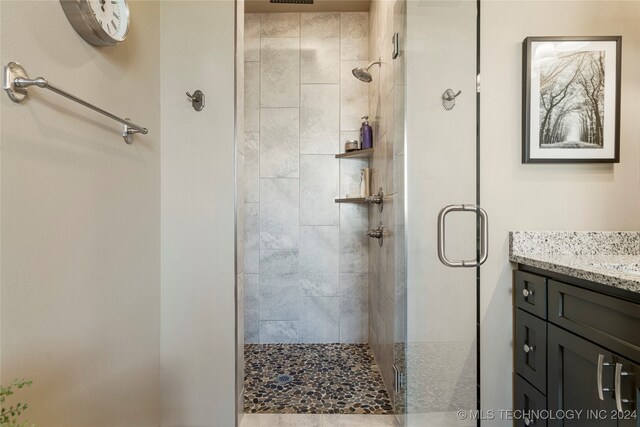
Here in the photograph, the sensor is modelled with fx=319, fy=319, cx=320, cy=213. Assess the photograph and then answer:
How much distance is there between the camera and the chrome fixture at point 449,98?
1358 mm

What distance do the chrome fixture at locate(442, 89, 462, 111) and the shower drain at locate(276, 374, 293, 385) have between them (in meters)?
1.86

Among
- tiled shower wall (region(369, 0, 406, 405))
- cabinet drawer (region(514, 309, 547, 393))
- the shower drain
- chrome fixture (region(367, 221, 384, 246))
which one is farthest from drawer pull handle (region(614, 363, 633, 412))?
the shower drain

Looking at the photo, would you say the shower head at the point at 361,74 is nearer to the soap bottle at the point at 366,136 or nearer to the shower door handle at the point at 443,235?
the soap bottle at the point at 366,136

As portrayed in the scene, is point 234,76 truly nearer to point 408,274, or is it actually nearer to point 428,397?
point 408,274

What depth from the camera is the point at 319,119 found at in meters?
2.76

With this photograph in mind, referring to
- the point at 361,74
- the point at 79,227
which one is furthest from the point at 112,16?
the point at 361,74

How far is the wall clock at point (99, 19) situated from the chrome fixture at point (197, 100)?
1.36 ft

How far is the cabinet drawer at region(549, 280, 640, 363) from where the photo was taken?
859mm

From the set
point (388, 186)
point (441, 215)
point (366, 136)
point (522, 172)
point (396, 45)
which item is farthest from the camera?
point (366, 136)

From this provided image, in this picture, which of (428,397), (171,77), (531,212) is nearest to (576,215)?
(531,212)

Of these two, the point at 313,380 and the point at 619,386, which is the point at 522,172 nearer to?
Answer: the point at 619,386

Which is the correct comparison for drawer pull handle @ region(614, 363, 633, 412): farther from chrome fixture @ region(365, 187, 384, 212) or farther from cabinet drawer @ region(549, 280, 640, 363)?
chrome fixture @ region(365, 187, 384, 212)

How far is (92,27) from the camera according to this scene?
100 centimetres

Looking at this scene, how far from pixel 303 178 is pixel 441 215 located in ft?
5.49
